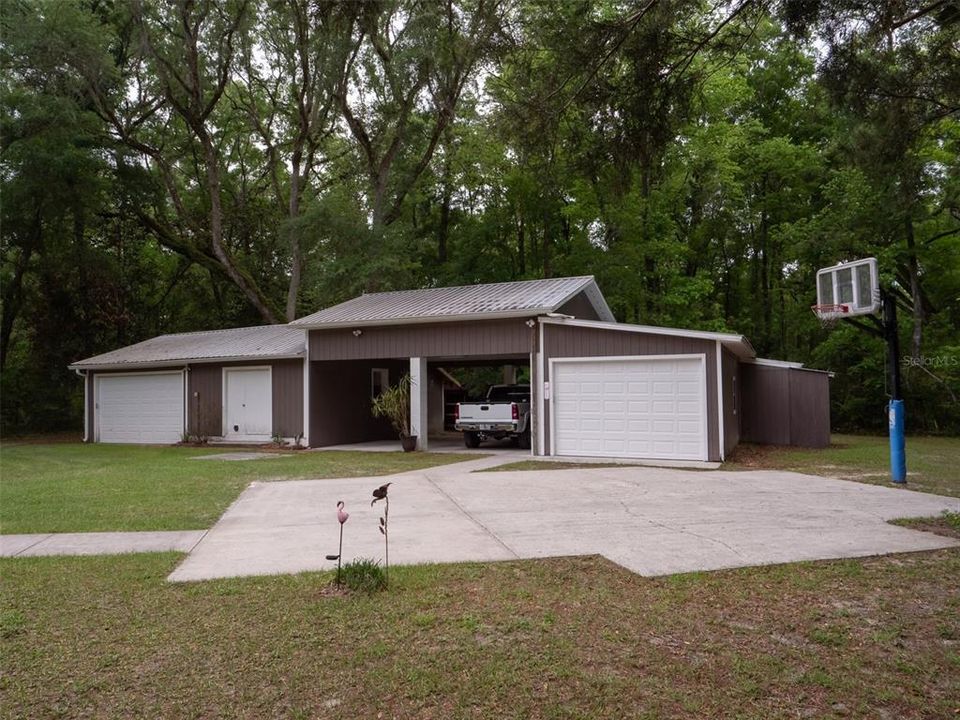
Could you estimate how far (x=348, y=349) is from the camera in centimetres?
1677

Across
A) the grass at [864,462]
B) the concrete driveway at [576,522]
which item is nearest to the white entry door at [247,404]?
the concrete driveway at [576,522]

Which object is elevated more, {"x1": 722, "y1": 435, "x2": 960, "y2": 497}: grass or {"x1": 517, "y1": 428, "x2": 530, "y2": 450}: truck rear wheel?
{"x1": 517, "y1": 428, "x2": 530, "y2": 450}: truck rear wheel

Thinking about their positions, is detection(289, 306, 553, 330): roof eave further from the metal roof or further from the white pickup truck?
→ the white pickup truck

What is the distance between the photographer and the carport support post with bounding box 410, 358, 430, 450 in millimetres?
16062

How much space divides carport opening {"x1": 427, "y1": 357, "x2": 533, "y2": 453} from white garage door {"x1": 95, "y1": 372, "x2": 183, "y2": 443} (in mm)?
7558

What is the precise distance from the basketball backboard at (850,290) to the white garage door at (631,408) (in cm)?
255

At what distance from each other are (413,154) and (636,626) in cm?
2508

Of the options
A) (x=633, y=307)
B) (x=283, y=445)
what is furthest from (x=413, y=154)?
(x=283, y=445)

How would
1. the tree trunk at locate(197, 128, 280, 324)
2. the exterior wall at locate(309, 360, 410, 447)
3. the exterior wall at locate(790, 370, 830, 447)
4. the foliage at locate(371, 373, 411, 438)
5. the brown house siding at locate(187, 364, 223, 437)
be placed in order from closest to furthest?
the foliage at locate(371, 373, 411, 438)
the exterior wall at locate(790, 370, 830, 447)
the exterior wall at locate(309, 360, 410, 447)
the brown house siding at locate(187, 364, 223, 437)
the tree trunk at locate(197, 128, 280, 324)

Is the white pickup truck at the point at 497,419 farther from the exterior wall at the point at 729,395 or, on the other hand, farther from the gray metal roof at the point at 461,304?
the exterior wall at the point at 729,395

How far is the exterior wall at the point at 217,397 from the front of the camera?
18.0 m

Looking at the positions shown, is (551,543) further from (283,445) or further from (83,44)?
(83,44)

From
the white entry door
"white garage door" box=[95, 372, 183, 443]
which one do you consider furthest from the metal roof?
"white garage door" box=[95, 372, 183, 443]

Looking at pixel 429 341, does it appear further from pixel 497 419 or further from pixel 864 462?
pixel 864 462
